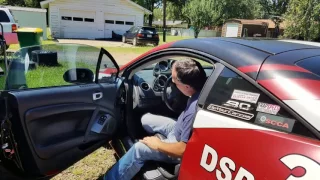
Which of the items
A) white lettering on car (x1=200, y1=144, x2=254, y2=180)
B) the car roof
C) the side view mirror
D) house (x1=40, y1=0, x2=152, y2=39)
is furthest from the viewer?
house (x1=40, y1=0, x2=152, y2=39)

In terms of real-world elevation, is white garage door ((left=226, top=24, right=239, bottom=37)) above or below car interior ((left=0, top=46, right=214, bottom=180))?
above

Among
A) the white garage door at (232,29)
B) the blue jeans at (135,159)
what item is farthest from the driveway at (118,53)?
the white garage door at (232,29)

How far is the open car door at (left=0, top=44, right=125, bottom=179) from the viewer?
2219mm

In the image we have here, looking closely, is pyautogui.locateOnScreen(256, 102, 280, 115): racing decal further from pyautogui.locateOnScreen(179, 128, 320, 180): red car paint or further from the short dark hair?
the short dark hair

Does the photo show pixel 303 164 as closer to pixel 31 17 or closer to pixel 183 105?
pixel 183 105

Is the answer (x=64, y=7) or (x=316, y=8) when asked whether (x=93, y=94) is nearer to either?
(x=316, y=8)

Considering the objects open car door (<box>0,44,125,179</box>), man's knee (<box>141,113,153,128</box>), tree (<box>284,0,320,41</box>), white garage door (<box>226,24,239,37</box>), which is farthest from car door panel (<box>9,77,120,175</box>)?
white garage door (<box>226,24,239,37</box>)

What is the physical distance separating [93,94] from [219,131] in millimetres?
1395

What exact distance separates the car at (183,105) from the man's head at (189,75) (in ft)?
0.35

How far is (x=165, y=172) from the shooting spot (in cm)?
238

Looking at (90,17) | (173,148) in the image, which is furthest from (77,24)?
(173,148)

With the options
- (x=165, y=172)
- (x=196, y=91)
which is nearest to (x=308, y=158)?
(x=196, y=91)

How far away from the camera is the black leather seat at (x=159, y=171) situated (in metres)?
2.34

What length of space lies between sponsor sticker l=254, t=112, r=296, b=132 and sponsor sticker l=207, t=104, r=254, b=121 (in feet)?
0.17
